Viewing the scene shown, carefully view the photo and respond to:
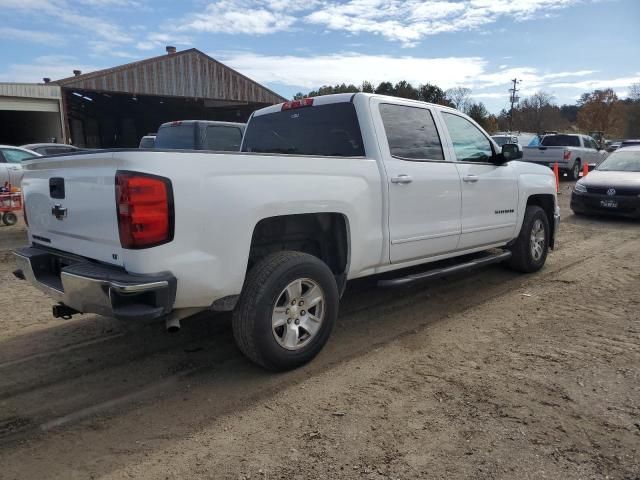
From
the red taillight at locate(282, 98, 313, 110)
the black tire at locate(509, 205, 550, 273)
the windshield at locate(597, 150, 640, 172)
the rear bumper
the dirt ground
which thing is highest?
the red taillight at locate(282, 98, 313, 110)

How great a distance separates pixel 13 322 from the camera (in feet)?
15.8

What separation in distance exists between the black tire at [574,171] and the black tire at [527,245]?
1519 centimetres

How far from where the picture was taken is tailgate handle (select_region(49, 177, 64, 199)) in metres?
3.44

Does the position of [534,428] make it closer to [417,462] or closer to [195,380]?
[417,462]

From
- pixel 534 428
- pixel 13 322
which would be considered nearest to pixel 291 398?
pixel 534 428

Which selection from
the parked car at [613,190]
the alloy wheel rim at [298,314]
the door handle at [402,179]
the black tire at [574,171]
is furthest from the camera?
the black tire at [574,171]

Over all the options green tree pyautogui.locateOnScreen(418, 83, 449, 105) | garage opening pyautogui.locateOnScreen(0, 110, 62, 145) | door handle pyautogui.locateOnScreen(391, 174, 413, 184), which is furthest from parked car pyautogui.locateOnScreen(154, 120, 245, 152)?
green tree pyautogui.locateOnScreen(418, 83, 449, 105)

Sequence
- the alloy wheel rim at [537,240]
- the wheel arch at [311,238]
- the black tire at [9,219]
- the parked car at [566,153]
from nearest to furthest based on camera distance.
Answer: the wheel arch at [311,238] < the alloy wheel rim at [537,240] < the black tire at [9,219] < the parked car at [566,153]

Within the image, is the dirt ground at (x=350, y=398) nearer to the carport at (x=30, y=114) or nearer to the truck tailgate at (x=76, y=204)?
the truck tailgate at (x=76, y=204)

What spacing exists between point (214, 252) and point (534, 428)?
217 centimetres

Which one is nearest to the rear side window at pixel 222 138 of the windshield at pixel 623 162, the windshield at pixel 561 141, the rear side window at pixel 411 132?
the rear side window at pixel 411 132

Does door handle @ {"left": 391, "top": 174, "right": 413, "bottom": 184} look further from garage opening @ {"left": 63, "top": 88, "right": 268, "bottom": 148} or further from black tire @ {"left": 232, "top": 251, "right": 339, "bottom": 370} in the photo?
garage opening @ {"left": 63, "top": 88, "right": 268, "bottom": 148}

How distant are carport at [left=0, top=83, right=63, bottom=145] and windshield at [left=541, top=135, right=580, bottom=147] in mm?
23027

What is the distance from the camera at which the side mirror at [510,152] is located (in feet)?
18.0
